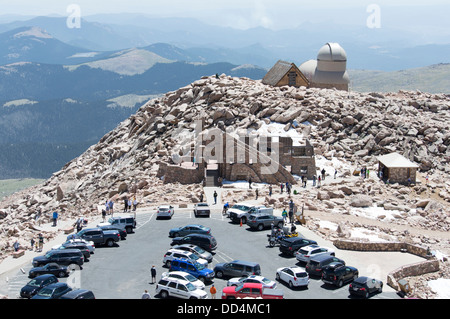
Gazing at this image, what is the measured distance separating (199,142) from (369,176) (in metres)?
20.3

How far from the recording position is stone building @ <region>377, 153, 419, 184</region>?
215ft

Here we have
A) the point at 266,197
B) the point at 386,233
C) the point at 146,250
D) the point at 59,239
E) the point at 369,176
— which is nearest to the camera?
the point at 146,250

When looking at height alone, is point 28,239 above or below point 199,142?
below

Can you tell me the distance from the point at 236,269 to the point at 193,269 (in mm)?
2785

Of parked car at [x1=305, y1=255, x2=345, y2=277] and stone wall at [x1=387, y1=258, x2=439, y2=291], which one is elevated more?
parked car at [x1=305, y1=255, x2=345, y2=277]

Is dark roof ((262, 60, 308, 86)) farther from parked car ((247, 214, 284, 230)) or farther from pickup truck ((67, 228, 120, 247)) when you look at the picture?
pickup truck ((67, 228, 120, 247))

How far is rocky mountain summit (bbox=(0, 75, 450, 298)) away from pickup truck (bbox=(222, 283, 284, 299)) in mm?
16690

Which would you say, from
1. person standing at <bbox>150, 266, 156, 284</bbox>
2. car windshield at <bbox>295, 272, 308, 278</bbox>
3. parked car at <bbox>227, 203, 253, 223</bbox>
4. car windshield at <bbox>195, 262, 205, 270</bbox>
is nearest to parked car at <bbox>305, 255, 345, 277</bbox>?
car windshield at <bbox>295, 272, 308, 278</bbox>

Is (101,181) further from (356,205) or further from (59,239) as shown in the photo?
(356,205)

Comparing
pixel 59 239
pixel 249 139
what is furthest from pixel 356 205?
pixel 59 239

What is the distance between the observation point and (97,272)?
38219 mm

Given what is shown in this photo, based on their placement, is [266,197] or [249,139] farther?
[249,139]

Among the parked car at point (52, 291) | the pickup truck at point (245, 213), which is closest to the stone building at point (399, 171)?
the pickup truck at point (245, 213)
